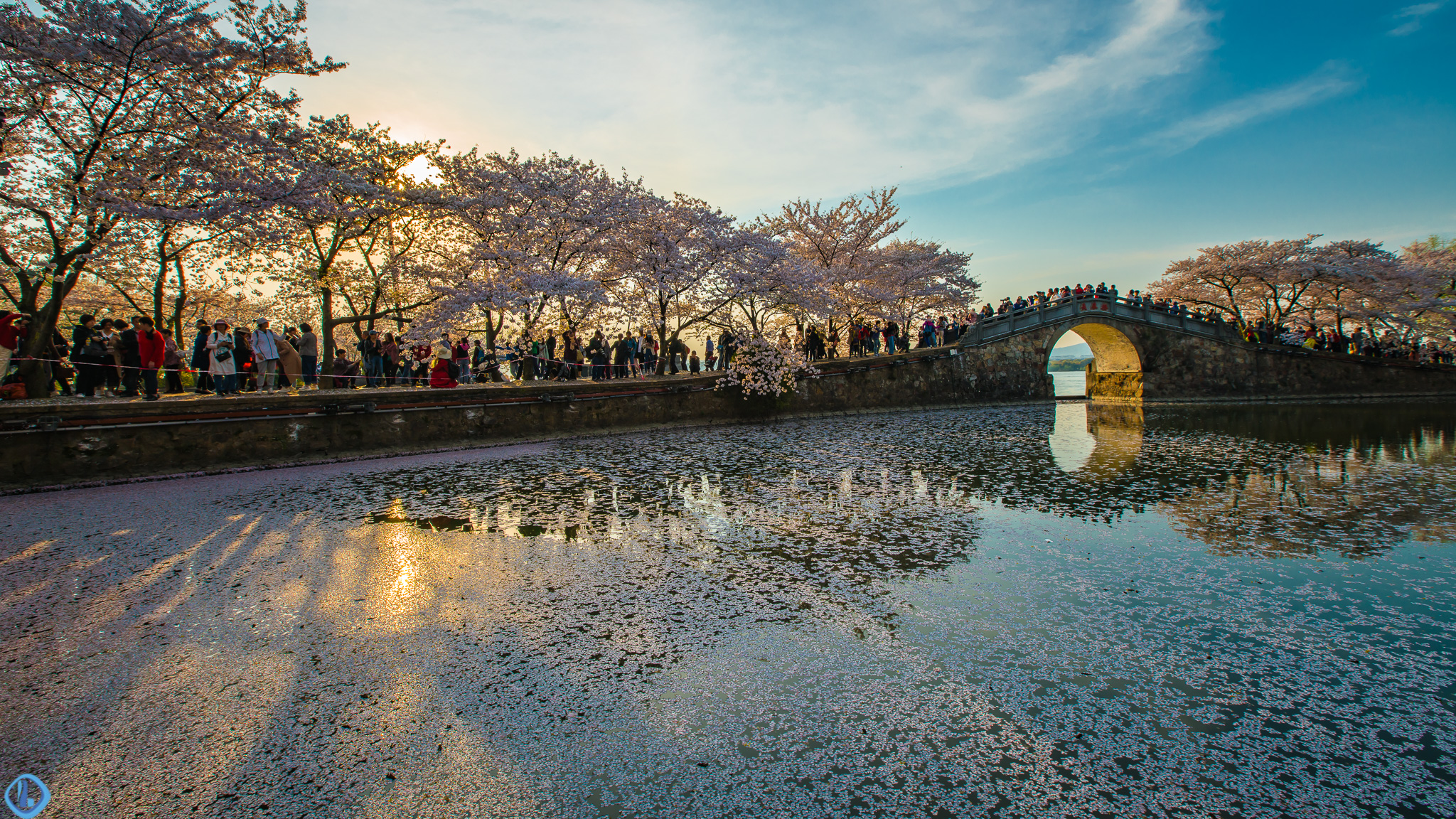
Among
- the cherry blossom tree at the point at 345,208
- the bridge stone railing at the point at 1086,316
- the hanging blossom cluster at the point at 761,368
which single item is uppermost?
the cherry blossom tree at the point at 345,208

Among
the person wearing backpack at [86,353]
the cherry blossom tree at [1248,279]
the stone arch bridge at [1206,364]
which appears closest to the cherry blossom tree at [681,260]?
the person wearing backpack at [86,353]

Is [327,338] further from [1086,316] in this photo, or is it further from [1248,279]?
[1248,279]

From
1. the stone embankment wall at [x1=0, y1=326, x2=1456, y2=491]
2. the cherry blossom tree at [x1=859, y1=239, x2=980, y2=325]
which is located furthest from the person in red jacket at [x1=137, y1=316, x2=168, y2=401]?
the cherry blossom tree at [x1=859, y1=239, x2=980, y2=325]

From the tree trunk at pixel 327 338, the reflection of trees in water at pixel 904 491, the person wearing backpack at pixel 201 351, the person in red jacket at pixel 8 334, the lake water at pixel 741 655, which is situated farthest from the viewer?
the tree trunk at pixel 327 338

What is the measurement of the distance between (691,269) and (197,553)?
15891 millimetres

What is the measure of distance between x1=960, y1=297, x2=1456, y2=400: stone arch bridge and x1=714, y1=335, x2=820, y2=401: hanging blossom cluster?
1477 centimetres

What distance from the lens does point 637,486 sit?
353 inches

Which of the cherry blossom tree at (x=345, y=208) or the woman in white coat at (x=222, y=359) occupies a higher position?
the cherry blossom tree at (x=345, y=208)

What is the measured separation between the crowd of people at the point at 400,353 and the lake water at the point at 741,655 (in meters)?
5.09

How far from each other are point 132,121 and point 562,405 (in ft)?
34.9

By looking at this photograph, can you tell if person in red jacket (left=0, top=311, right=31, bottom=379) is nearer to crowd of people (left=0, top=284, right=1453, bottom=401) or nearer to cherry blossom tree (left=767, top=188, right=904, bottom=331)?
crowd of people (left=0, top=284, right=1453, bottom=401)

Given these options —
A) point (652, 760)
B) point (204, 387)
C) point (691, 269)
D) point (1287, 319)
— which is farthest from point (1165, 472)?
point (1287, 319)

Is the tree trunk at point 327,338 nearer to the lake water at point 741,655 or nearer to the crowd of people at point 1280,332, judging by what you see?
the lake water at point 741,655

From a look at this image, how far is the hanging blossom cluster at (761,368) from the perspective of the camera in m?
20.0
